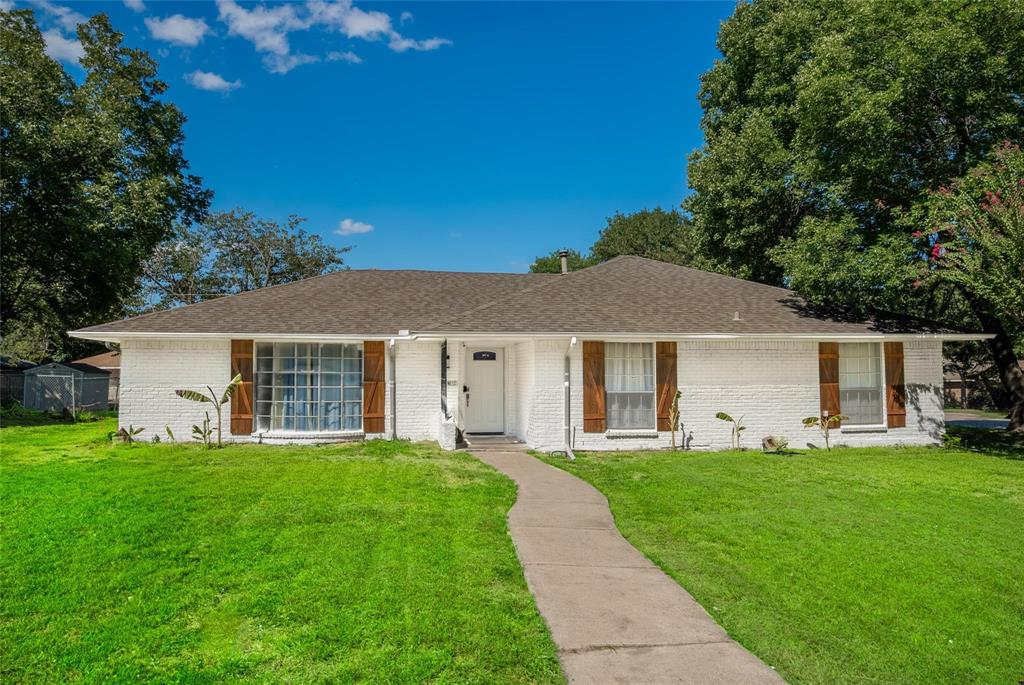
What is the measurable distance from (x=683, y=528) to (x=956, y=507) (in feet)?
14.0

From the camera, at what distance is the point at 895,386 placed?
14.4 meters

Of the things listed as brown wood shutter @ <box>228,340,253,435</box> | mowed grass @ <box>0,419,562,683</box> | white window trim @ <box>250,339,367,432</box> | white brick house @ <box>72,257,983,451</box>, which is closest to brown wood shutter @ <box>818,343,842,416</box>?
white brick house @ <box>72,257,983,451</box>

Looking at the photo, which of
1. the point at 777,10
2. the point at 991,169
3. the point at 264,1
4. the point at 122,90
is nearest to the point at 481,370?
the point at 264,1

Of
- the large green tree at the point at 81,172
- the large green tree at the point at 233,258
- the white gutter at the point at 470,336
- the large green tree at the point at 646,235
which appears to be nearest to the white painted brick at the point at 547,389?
the white gutter at the point at 470,336

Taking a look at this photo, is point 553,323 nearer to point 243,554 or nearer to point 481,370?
point 481,370

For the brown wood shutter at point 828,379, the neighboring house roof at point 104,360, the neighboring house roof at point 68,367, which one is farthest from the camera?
the neighboring house roof at point 104,360

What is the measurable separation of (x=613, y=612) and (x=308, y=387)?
10.6m

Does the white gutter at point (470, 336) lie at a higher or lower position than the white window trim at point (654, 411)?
higher

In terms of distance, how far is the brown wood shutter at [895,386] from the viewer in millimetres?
14359

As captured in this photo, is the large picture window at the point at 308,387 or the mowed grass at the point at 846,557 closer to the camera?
the mowed grass at the point at 846,557

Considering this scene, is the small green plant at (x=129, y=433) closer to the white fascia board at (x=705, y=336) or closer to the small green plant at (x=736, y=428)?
the white fascia board at (x=705, y=336)

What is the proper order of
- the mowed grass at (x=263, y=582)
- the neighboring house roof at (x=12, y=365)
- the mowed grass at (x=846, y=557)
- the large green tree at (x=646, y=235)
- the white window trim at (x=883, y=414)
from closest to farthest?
the mowed grass at (x=263, y=582) < the mowed grass at (x=846, y=557) < the white window trim at (x=883, y=414) < the neighboring house roof at (x=12, y=365) < the large green tree at (x=646, y=235)

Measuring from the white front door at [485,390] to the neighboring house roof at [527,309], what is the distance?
1.20m

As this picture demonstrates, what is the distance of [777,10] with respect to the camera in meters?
21.3
